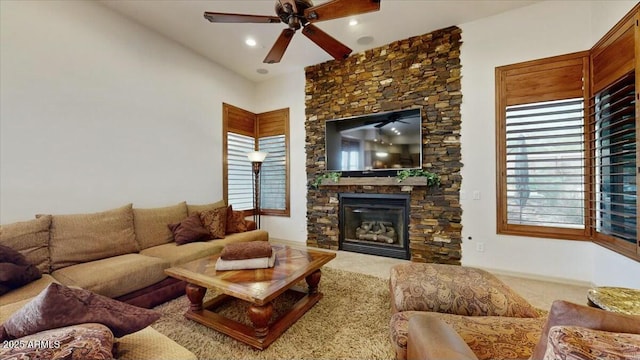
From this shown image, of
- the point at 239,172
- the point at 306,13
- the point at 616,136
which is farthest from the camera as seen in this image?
the point at 239,172

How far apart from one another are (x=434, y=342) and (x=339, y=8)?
223 centimetres

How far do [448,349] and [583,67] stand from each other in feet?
12.1

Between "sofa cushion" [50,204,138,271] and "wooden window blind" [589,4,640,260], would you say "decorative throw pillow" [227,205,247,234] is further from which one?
"wooden window blind" [589,4,640,260]

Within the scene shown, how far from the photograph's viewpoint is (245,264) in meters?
2.08

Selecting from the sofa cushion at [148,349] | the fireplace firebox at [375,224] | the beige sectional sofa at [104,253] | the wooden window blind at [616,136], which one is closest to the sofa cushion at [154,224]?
the beige sectional sofa at [104,253]

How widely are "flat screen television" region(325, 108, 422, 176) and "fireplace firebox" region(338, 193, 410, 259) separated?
0.44 meters

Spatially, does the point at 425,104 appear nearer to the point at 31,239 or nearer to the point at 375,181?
the point at 375,181

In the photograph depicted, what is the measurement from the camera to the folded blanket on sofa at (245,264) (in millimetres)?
2046

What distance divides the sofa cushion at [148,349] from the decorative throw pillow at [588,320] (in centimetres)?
128

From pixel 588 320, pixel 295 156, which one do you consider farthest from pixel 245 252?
pixel 295 156

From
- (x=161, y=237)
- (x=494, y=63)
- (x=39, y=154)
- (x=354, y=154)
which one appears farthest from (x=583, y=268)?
(x=39, y=154)

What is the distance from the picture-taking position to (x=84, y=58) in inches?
109

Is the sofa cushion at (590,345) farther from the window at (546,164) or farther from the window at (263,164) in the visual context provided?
the window at (263,164)

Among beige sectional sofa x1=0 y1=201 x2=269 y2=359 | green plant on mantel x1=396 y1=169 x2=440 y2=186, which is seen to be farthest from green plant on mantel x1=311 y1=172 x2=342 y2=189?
beige sectional sofa x1=0 y1=201 x2=269 y2=359
